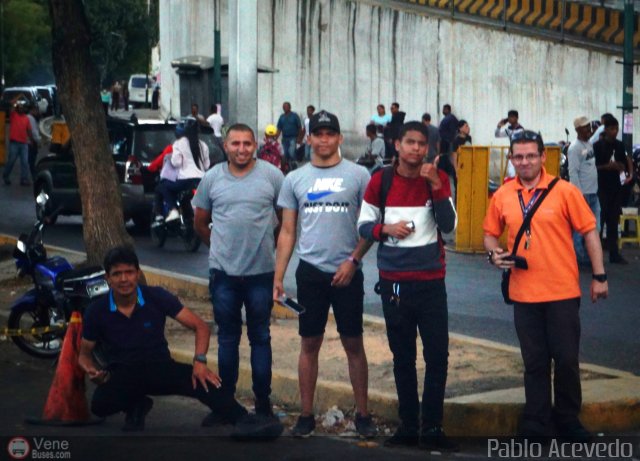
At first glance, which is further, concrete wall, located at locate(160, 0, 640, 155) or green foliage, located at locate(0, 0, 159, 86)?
green foliage, located at locate(0, 0, 159, 86)

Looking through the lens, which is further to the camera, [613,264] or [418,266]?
[613,264]

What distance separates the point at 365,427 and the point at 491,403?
77cm

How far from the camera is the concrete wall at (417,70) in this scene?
34812 mm

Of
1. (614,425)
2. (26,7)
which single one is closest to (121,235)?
(614,425)

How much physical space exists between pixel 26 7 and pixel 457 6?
1830 inches

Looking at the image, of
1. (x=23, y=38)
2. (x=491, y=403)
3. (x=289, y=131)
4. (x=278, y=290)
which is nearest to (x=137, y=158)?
(x=278, y=290)

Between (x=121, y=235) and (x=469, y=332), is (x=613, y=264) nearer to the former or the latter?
(x=469, y=332)

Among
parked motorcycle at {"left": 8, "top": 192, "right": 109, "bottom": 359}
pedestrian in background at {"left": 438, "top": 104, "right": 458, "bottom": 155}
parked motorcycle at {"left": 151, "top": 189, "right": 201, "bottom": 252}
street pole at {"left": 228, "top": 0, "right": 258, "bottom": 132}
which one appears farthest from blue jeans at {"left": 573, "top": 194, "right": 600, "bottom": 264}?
pedestrian in background at {"left": 438, "top": 104, "right": 458, "bottom": 155}

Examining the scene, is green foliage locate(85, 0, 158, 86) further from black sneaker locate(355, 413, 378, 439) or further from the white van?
black sneaker locate(355, 413, 378, 439)

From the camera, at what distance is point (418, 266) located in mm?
7762

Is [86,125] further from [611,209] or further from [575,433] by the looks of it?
[611,209]

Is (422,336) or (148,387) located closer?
(422,336)

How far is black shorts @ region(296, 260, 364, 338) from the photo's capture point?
814cm

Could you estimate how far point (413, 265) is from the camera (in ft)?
25.5
